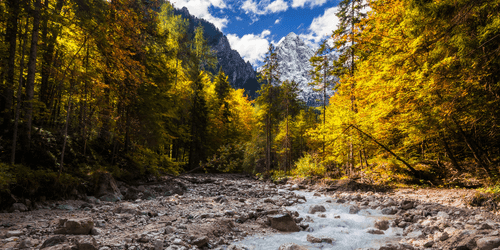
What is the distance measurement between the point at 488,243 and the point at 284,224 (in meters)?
3.89

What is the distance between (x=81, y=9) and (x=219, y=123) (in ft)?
65.8

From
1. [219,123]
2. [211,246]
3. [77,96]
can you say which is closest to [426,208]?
[211,246]

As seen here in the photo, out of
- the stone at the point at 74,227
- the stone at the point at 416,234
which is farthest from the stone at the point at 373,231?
the stone at the point at 74,227

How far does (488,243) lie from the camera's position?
355 centimetres

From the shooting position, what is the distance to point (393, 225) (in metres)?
6.15

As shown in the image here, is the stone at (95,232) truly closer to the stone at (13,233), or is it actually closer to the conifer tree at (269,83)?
the stone at (13,233)

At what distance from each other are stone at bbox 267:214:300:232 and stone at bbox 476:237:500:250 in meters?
3.54

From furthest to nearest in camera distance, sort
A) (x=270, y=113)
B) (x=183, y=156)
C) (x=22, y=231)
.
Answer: (x=183, y=156)
(x=270, y=113)
(x=22, y=231)

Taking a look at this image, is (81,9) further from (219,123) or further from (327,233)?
(219,123)

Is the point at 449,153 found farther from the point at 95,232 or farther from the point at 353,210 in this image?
the point at 95,232

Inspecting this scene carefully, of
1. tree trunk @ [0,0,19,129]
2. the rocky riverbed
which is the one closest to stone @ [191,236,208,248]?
the rocky riverbed

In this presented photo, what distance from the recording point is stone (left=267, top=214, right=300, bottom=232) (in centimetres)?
589

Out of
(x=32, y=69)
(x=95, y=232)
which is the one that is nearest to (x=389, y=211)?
(x=95, y=232)

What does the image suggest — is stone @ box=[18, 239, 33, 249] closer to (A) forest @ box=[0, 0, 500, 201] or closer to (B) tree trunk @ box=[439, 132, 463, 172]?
(A) forest @ box=[0, 0, 500, 201]
